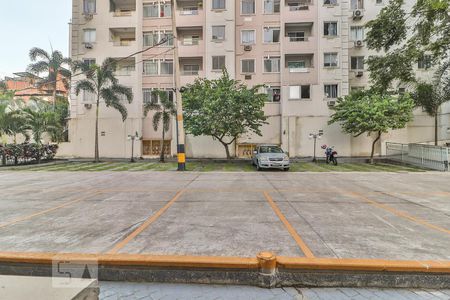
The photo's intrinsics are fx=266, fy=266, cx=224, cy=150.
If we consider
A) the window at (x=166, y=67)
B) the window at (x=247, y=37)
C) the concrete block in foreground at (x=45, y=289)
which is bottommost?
the concrete block in foreground at (x=45, y=289)

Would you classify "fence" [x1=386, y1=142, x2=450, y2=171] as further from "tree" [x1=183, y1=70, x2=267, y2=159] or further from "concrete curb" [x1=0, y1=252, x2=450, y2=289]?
"concrete curb" [x1=0, y1=252, x2=450, y2=289]

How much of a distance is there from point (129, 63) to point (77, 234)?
2611 centimetres

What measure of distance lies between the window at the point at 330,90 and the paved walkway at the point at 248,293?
24.5 meters

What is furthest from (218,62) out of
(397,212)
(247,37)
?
(397,212)

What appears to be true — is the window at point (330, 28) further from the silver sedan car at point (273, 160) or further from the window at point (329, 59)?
the silver sedan car at point (273, 160)

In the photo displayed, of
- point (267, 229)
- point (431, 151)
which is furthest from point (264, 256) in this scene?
point (431, 151)

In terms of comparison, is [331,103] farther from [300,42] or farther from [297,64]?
[300,42]

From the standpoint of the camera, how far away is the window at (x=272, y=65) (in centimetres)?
2659

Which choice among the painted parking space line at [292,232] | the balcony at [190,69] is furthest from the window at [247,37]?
the painted parking space line at [292,232]

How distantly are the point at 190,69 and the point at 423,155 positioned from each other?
21.6 m

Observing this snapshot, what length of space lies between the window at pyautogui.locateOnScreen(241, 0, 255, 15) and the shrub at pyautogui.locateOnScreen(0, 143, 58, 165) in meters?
22.5

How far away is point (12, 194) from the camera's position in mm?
9000

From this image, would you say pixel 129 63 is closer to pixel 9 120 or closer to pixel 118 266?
pixel 9 120

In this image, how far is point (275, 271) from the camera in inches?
129
